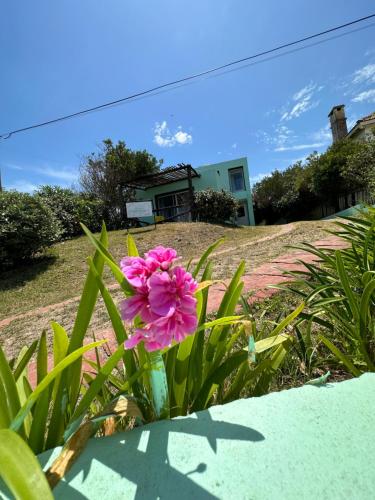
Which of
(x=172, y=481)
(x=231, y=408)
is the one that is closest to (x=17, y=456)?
(x=172, y=481)

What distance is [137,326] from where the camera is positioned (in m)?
0.71

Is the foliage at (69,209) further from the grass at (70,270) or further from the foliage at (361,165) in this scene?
the foliage at (361,165)

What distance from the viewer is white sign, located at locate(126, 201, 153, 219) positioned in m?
11.7

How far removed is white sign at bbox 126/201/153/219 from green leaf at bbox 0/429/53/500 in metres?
11.3

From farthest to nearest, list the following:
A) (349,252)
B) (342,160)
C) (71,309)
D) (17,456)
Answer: (342,160) < (71,309) < (349,252) < (17,456)

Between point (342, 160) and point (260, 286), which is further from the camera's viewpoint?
point (342, 160)

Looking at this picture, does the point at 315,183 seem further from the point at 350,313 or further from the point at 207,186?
the point at 350,313

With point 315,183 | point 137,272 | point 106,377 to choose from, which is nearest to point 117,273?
point 137,272

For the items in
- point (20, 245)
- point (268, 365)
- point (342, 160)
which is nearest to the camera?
point (268, 365)

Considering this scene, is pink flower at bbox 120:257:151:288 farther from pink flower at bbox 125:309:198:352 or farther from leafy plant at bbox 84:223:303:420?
leafy plant at bbox 84:223:303:420

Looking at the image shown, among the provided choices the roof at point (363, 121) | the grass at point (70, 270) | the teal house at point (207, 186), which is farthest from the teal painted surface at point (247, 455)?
the roof at point (363, 121)

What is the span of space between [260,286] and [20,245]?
7117 mm

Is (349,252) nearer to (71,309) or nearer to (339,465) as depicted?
(339,465)

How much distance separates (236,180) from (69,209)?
449 inches
